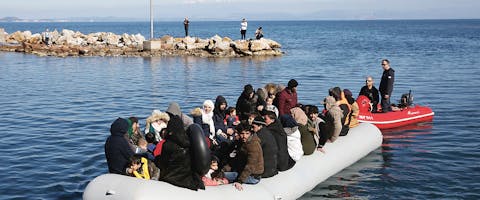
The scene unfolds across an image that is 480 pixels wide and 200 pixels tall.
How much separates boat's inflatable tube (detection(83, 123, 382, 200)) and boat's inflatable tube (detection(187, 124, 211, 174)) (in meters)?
0.54

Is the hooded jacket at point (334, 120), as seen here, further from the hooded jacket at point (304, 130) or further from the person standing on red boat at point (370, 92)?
the person standing on red boat at point (370, 92)

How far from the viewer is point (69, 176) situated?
14.1m

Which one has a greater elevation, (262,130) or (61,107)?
(262,130)

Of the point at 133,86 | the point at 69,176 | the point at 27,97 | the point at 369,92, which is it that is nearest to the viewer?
the point at 69,176

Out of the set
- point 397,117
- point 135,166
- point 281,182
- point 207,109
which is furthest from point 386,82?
point 135,166

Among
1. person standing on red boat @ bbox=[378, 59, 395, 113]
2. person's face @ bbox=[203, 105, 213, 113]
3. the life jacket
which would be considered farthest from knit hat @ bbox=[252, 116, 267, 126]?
person standing on red boat @ bbox=[378, 59, 395, 113]

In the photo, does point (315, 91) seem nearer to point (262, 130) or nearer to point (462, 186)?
point (462, 186)

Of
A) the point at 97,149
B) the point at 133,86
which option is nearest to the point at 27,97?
the point at 133,86

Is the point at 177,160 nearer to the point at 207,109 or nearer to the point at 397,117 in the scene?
the point at 207,109

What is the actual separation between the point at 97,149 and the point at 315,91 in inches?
621

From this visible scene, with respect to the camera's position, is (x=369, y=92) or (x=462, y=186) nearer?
(x=462, y=186)

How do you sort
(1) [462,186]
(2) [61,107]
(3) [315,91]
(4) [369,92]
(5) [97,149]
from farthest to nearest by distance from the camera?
(3) [315,91]
(2) [61,107]
(4) [369,92]
(5) [97,149]
(1) [462,186]

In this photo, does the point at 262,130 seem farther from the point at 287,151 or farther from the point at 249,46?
the point at 249,46

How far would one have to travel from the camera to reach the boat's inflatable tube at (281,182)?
29.9 ft
